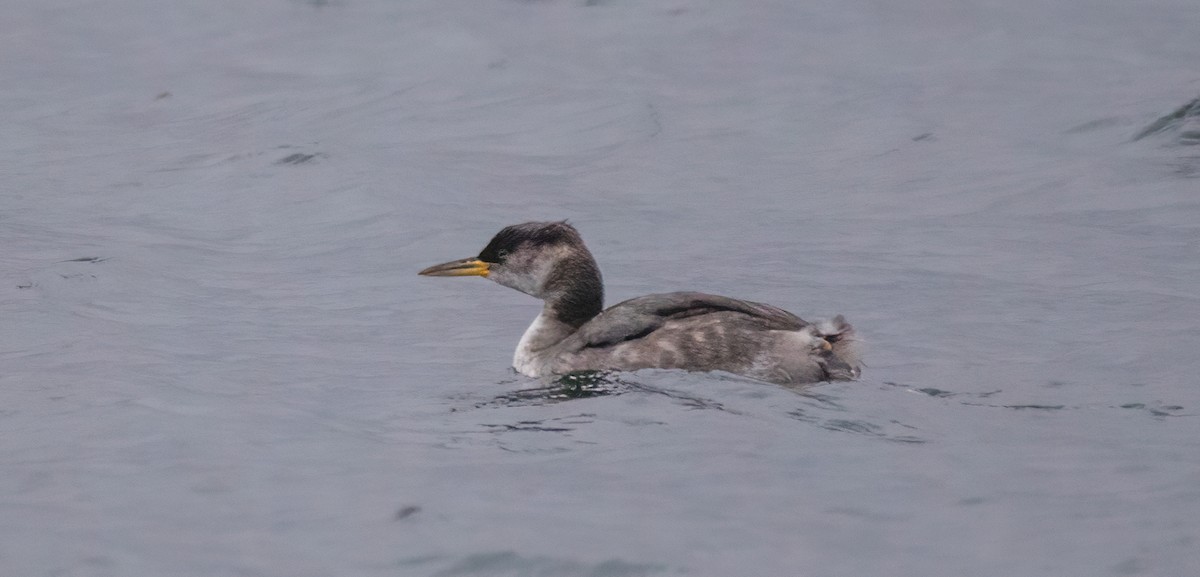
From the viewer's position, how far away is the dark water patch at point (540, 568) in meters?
6.11

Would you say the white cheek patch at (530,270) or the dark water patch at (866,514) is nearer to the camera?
the dark water patch at (866,514)

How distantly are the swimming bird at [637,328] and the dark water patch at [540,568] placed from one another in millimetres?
2671

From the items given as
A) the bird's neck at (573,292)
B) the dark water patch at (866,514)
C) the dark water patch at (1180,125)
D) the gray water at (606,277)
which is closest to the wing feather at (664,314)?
the gray water at (606,277)

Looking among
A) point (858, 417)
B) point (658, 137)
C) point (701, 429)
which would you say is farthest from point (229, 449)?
point (658, 137)

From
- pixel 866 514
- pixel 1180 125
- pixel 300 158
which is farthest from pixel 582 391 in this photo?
pixel 1180 125

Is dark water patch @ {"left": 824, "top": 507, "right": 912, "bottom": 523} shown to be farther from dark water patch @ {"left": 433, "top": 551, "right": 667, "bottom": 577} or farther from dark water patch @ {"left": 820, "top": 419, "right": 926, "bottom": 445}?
dark water patch @ {"left": 820, "top": 419, "right": 926, "bottom": 445}

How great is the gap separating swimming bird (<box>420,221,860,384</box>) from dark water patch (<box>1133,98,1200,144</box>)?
6885 millimetres

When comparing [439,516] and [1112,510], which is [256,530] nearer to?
[439,516]

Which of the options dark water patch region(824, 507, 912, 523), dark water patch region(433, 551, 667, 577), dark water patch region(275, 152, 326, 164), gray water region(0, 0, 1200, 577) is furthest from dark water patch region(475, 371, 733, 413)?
dark water patch region(275, 152, 326, 164)

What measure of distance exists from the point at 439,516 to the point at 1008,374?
3.60 metres

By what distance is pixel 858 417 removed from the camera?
26.2 ft

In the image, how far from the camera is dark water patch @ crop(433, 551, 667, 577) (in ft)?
20.0

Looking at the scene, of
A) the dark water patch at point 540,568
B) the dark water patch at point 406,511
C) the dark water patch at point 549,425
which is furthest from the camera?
the dark water patch at point 549,425

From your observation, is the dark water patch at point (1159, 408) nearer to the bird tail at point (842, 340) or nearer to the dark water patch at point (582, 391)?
the bird tail at point (842, 340)
